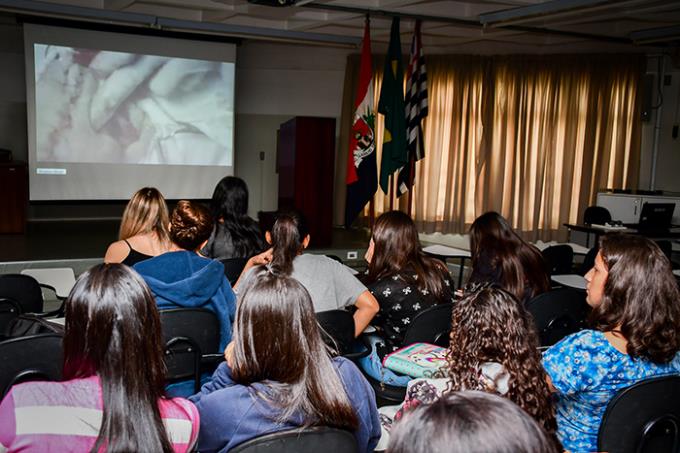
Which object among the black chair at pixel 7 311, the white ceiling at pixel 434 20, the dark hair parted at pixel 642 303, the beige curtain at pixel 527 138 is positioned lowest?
the black chair at pixel 7 311

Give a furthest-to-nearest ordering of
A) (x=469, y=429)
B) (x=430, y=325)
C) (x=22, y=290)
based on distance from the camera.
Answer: (x=22, y=290), (x=430, y=325), (x=469, y=429)

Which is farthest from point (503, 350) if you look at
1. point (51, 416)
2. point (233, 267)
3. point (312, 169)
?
point (312, 169)

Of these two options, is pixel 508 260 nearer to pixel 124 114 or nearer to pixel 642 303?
pixel 642 303

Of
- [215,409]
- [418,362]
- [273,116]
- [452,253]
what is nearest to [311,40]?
[273,116]

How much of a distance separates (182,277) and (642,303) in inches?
69.1

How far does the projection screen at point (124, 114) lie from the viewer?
760 centimetres

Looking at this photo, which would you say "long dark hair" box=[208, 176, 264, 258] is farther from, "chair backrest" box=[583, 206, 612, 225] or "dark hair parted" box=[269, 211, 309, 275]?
"chair backrest" box=[583, 206, 612, 225]

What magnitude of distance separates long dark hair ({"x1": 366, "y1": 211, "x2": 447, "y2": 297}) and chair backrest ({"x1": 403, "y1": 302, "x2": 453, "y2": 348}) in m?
0.20

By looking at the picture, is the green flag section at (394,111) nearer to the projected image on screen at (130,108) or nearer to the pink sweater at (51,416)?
the projected image on screen at (130,108)

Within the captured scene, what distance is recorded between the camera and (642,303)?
1.86 meters

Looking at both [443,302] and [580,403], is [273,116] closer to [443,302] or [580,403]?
[443,302]

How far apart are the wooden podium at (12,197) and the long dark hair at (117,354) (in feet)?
22.2

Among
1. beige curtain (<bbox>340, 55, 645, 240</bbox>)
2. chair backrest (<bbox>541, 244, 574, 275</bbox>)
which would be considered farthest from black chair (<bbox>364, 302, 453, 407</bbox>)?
beige curtain (<bbox>340, 55, 645, 240</bbox>)

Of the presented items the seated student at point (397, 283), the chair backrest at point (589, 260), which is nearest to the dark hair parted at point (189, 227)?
the seated student at point (397, 283)
